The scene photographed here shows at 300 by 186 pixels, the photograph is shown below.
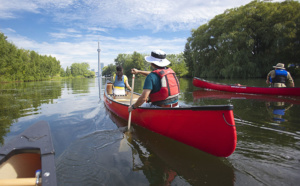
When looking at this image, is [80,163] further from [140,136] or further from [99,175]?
[140,136]

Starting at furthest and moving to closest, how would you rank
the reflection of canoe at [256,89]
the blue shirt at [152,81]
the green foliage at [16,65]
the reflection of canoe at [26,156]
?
the green foliage at [16,65], the reflection of canoe at [256,89], the blue shirt at [152,81], the reflection of canoe at [26,156]

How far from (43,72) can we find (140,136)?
66605 millimetres

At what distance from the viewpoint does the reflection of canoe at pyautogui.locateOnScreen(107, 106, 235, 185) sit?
2.67 meters

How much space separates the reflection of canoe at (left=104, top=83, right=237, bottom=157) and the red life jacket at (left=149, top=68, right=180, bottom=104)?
12.3 inches

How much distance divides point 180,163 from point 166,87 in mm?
1604

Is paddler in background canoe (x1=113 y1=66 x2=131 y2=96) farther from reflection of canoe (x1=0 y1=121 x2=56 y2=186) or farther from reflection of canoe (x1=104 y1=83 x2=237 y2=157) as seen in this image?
reflection of canoe (x1=0 y1=121 x2=56 y2=186)

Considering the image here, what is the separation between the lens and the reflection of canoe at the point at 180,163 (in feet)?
8.77

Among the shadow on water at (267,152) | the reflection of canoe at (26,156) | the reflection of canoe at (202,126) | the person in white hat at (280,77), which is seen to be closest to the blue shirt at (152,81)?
the reflection of canoe at (202,126)

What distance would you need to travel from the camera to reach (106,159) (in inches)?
133

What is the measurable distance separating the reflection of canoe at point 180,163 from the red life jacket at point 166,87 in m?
1.05

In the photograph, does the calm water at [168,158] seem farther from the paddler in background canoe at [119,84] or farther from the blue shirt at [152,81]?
the paddler in background canoe at [119,84]

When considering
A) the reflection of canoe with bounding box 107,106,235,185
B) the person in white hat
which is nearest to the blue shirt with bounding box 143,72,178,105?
the reflection of canoe with bounding box 107,106,235,185

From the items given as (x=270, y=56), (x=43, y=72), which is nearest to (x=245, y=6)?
(x=270, y=56)

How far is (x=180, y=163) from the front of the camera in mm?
3113
